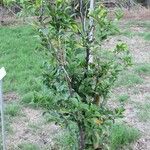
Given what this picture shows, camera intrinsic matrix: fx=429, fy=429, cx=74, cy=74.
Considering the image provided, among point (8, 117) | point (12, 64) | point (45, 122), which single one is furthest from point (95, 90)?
point (12, 64)

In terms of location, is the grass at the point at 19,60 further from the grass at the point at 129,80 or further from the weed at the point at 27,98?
the grass at the point at 129,80

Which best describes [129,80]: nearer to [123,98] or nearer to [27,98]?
[123,98]

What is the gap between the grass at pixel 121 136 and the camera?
441 centimetres

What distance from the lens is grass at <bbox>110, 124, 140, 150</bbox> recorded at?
4414 millimetres

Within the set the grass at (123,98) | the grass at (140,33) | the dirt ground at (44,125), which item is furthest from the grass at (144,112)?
the grass at (140,33)

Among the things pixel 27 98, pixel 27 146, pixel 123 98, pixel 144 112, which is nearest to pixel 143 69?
pixel 123 98

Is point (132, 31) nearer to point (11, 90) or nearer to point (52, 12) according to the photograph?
point (11, 90)

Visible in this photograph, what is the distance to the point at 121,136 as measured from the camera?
451 centimetres

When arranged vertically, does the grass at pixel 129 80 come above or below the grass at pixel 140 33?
above

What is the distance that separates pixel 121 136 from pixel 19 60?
3.52 m

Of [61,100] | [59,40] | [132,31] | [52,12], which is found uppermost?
[52,12]

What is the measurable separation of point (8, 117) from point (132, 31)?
550cm

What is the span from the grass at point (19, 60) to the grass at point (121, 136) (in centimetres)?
147

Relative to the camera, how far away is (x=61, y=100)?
3.41 m
